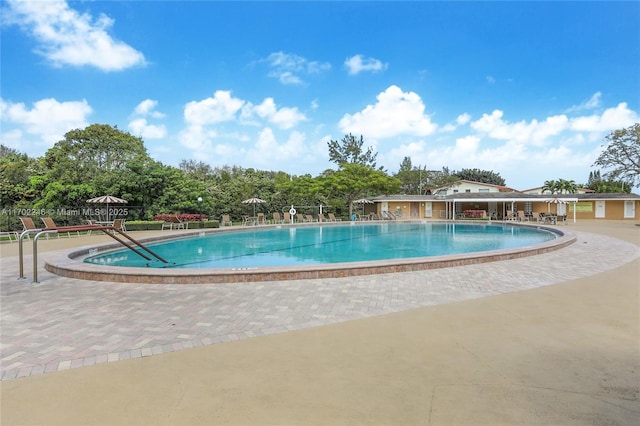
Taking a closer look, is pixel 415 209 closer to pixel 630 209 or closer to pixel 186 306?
pixel 630 209

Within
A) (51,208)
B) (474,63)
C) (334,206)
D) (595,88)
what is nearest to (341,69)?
(474,63)

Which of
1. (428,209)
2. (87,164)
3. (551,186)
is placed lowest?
(428,209)

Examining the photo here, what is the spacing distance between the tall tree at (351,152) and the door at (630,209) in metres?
21.9

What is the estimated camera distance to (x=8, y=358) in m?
2.95

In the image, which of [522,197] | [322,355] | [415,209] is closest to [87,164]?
[415,209]

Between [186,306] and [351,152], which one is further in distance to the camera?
[351,152]

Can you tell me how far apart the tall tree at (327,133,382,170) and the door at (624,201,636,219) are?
2192 centimetres

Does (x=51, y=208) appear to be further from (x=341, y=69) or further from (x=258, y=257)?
(x=341, y=69)

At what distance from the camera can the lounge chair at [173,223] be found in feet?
59.6

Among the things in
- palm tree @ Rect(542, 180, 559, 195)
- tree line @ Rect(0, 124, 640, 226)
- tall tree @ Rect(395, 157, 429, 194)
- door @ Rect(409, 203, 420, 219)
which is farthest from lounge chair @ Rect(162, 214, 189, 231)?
palm tree @ Rect(542, 180, 559, 195)

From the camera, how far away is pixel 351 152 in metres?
39.8

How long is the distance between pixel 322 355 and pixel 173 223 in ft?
55.5

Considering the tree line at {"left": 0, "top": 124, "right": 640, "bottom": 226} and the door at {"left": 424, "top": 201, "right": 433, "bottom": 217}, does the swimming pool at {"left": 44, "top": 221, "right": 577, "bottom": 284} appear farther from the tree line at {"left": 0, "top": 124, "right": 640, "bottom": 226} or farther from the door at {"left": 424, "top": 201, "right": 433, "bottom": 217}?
the door at {"left": 424, "top": 201, "right": 433, "bottom": 217}

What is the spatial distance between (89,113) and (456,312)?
93.7ft
